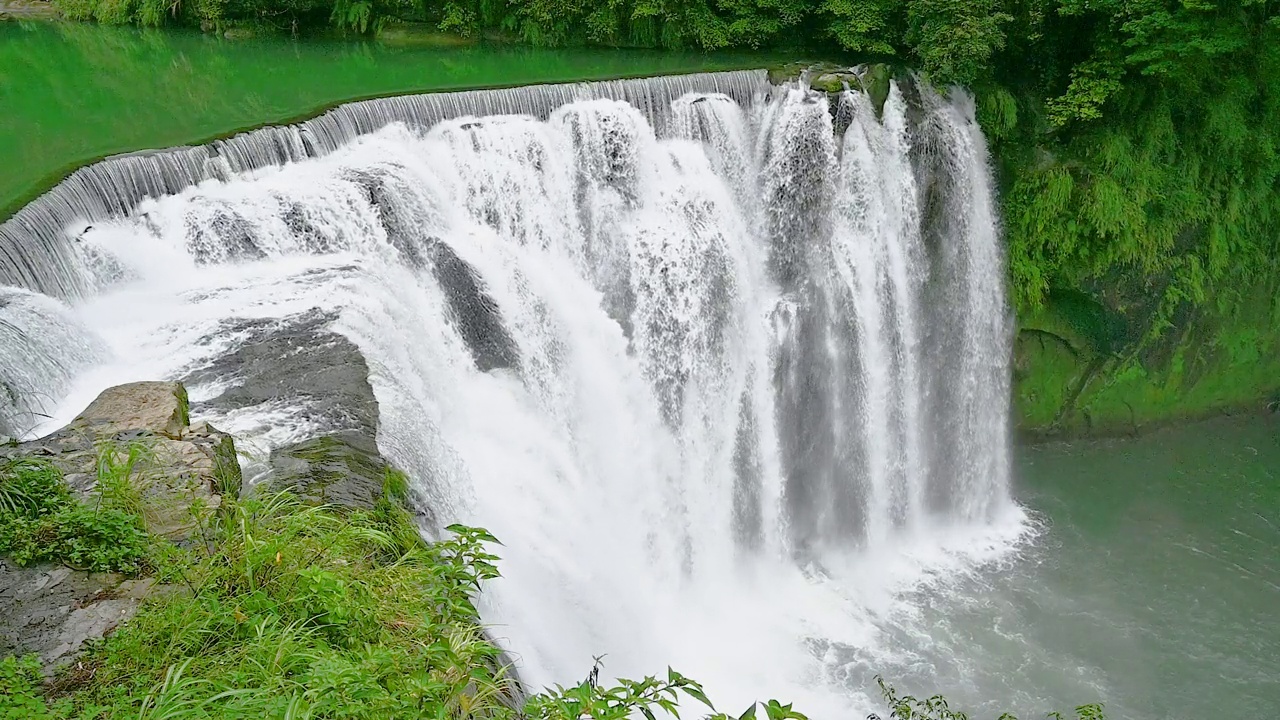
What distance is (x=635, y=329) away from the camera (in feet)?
36.8

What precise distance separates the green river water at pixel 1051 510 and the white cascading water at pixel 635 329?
2.37 feet

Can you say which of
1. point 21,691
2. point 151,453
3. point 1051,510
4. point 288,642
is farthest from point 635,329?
point 21,691

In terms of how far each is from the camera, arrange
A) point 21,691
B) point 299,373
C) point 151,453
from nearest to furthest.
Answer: point 21,691
point 151,453
point 299,373

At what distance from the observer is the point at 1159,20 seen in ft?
40.8

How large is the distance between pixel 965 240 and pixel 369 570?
10.9 meters

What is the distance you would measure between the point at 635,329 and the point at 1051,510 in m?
7.17

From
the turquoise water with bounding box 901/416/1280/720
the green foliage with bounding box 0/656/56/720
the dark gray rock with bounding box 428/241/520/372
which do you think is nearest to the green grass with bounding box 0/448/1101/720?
the green foliage with bounding box 0/656/56/720

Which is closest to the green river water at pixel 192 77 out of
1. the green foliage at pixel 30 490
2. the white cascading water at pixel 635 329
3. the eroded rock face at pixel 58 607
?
the white cascading water at pixel 635 329

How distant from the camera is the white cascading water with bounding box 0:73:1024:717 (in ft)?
27.0

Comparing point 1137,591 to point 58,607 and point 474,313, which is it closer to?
point 474,313

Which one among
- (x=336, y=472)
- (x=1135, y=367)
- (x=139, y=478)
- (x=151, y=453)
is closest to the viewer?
(x=139, y=478)

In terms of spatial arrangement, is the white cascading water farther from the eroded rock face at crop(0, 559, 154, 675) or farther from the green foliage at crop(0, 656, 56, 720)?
the green foliage at crop(0, 656, 56, 720)

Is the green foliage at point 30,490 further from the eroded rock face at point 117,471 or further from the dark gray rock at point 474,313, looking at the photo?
the dark gray rock at point 474,313

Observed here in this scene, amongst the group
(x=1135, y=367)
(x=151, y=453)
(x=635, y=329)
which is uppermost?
(x=151, y=453)
